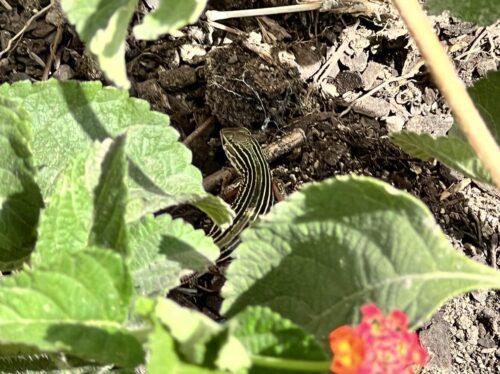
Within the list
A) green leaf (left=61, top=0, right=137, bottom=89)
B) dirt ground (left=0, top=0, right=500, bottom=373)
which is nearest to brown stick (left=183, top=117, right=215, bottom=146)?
dirt ground (left=0, top=0, right=500, bottom=373)

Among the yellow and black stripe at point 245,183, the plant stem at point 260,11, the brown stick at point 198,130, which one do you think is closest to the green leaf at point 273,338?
the yellow and black stripe at point 245,183

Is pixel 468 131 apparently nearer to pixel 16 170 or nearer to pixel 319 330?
pixel 319 330

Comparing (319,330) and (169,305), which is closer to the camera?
(169,305)

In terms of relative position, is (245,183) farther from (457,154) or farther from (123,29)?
(123,29)

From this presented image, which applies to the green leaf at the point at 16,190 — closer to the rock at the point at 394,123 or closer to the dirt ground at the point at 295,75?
the dirt ground at the point at 295,75

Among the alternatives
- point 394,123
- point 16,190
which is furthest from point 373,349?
point 394,123

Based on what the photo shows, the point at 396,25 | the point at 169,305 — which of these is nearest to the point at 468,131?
the point at 169,305

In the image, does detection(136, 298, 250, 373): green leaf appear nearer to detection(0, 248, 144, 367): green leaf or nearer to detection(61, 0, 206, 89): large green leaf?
detection(0, 248, 144, 367): green leaf
